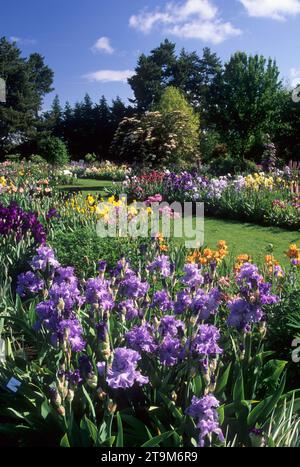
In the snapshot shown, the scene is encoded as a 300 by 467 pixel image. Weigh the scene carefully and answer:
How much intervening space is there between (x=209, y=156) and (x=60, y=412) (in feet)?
95.5

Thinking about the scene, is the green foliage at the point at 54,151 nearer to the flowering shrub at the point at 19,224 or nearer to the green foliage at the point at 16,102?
the green foliage at the point at 16,102

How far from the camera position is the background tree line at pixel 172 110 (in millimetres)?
24938

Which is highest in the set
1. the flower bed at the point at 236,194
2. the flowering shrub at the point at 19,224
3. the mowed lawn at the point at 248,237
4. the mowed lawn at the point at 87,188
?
the mowed lawn at the point at 87,188

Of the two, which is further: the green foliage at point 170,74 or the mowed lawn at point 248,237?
the green foliage at point 170,74

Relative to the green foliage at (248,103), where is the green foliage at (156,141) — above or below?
below

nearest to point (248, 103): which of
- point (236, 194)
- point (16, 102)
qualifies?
point (236, 194)

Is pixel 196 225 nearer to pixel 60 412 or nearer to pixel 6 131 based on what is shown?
pixel 60 412

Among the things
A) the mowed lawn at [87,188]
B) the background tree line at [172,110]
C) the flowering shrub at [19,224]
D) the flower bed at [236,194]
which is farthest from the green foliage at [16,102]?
the flowering shrub at [19,224]

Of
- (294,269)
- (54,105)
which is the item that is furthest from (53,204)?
(54,105)

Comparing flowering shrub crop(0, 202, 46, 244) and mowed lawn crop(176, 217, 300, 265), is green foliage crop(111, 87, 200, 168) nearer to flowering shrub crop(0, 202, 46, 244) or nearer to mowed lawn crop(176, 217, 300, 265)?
mowed lawn crop(176, 217, 300, 265)

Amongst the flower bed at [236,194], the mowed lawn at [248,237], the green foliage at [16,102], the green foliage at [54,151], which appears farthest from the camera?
the green foliage at [16,102]

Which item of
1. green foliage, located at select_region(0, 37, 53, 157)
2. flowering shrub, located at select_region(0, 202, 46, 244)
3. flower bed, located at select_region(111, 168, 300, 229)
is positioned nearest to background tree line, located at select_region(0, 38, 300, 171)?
green foliage, located at select_region(0, 37, 53, 157)

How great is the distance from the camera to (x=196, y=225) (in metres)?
10.3

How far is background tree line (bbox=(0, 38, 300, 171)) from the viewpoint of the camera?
2494cm
